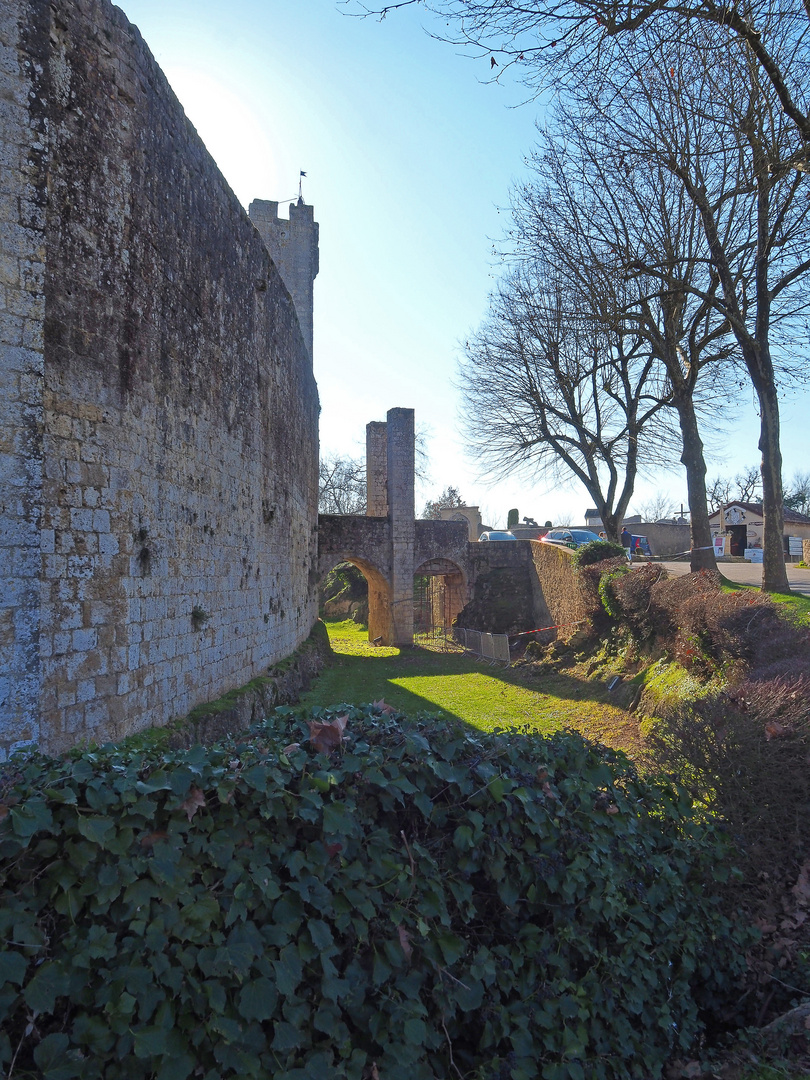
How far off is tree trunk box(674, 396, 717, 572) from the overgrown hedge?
36.9ft

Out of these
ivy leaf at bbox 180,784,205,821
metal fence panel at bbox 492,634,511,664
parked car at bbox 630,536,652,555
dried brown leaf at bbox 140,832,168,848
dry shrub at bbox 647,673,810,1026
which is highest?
parked car at bbox 630,536,652,555

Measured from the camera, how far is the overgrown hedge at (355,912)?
202 centimetres

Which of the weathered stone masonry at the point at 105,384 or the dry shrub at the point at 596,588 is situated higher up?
the weathered stone masonry at the point at 105,384

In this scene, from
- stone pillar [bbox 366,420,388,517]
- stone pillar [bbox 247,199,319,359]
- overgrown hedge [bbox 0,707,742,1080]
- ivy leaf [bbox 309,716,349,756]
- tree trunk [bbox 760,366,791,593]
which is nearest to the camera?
overgrown hedge [bbox 0,707,742,1080]

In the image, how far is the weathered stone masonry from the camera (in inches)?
175

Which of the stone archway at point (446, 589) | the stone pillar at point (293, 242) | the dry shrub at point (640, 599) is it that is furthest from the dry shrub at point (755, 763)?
the stone pillar at point (293, 242)

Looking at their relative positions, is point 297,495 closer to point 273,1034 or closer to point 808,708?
point 808,708

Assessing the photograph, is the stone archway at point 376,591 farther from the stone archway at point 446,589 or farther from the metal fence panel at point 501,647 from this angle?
the metal fence panel at point 501,647

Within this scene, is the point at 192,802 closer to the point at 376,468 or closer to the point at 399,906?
the point at 399,906

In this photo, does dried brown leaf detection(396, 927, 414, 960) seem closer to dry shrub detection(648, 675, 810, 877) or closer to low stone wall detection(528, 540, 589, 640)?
dry shrub detection(648, 675, 810, 877)

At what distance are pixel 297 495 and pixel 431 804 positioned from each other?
11491 millimetres

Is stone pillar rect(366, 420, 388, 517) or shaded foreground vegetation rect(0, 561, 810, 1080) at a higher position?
stone pillar rect(366, 420, 388, 517)

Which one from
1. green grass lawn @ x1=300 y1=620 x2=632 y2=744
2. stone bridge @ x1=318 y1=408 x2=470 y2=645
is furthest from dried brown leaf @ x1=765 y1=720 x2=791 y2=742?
stone bridge @ x1=318 y1=408 x2=470 y2=645

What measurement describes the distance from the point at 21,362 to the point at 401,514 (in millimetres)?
17948
